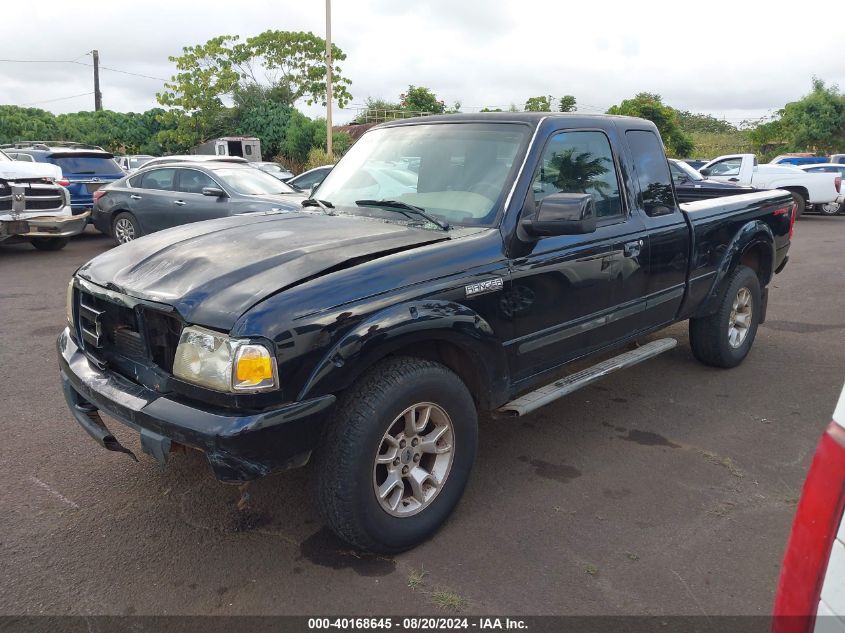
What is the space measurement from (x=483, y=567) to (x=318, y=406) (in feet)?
3.43

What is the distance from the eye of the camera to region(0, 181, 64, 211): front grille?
10.4 m

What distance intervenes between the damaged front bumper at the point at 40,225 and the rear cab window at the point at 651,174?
977 cm

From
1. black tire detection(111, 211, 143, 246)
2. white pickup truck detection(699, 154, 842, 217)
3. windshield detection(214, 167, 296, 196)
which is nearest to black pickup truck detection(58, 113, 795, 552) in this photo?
windshield detection(214, 167, 296, 196)

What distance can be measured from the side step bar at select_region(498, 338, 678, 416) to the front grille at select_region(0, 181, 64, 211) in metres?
9.87

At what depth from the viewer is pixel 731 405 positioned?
4781 millimetres

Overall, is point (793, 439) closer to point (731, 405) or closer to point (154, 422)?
point (731, 405)

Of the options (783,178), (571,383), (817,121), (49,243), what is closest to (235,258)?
(571,383)

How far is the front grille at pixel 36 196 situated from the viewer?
10.4 meters

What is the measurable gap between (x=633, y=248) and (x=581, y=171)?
22.7 inches

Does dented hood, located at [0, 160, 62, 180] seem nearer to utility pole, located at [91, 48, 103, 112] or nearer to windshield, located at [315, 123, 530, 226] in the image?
windshield, located at [315, 123, 530, 226]

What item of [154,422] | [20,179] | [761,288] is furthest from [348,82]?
[154,422]

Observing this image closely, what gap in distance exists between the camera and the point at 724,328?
525 centimetres

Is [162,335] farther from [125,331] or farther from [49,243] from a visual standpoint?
[49,243]

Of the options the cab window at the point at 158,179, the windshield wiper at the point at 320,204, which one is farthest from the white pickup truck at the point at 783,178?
the windshield wiper at the point at 320,204
